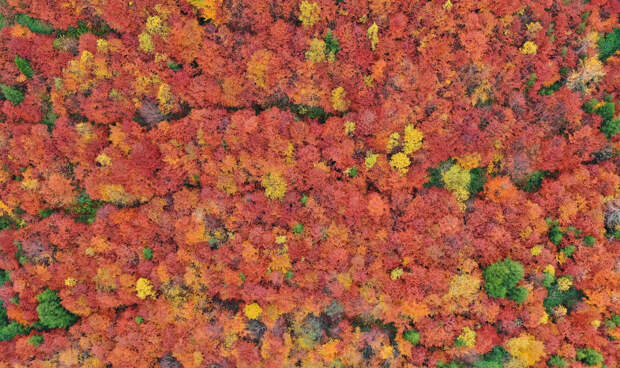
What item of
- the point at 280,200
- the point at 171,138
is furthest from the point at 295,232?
the point at 171,138

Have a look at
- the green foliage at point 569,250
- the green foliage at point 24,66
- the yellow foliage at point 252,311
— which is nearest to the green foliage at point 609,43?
the green foliage at point 569,250

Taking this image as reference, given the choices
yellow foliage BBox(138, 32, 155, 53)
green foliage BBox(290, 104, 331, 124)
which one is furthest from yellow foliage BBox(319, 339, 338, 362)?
yellow foliage BBox(138, 32, 155, 53)

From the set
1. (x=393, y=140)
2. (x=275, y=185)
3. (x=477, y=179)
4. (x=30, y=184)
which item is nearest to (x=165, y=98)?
(x=275, y=185)

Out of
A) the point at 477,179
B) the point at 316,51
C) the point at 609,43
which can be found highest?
the point at 609,43

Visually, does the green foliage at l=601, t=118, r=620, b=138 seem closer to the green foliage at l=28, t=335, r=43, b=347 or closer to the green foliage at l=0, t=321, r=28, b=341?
the green foliage at l=28, t=335, r=43, b=347

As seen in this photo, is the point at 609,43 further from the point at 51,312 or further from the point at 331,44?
the point at 51,312

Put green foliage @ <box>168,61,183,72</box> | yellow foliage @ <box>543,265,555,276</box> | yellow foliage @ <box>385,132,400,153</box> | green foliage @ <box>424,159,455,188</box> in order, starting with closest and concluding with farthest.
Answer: yellow foliage @ <box>543,265,555,276</box>, yellow foliage @ <box>385,132,400,153</box>, green foliage @ <box>424,159,455,188</box>, green foliage @ <box>168,61,183,72</box>
